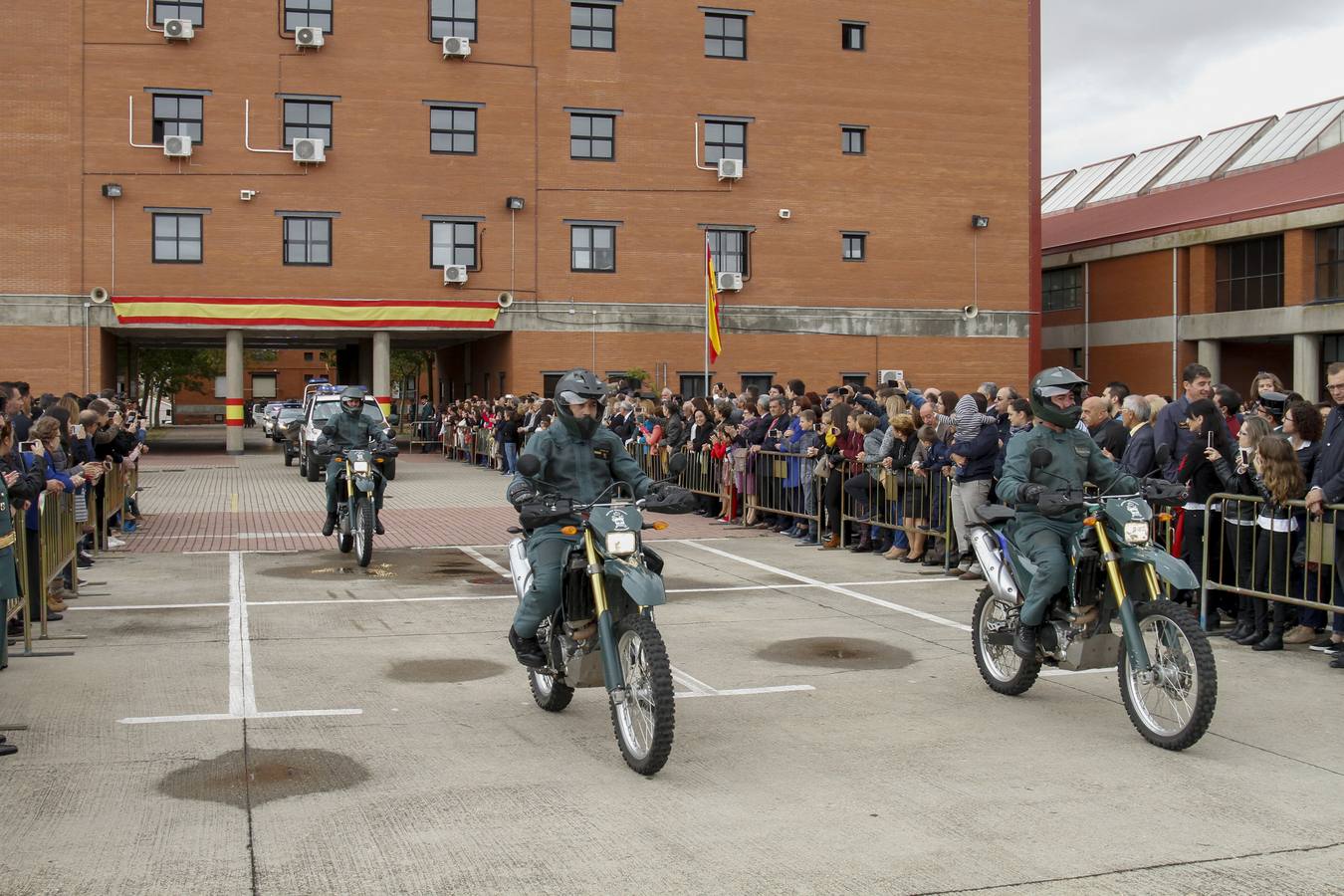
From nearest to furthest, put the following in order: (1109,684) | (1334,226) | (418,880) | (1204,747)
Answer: (418,880)
(1204,747)
(1109,684)
(1334,226)

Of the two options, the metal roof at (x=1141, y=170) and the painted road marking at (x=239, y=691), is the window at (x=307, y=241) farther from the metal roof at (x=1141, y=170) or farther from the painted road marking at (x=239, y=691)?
the metal roof at (x=1141, y=170)

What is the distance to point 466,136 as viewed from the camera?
41031mm

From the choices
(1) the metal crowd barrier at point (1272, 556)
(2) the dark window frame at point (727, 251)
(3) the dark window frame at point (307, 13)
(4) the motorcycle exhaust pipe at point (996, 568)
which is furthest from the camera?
(2) the dark window frame at point (727, 251)

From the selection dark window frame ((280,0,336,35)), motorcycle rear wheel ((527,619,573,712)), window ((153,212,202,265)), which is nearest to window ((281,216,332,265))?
window ((153,212,202,265))

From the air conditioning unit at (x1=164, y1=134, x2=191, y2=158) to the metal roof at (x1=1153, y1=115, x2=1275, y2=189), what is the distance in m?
34.4

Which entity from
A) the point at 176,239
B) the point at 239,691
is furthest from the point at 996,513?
the point at 176,239

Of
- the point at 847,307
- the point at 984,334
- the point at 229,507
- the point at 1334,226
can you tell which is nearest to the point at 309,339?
the point at 847,307

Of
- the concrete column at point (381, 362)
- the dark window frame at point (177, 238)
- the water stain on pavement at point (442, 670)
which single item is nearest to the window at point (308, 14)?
the dark window frame at point (177, 238)

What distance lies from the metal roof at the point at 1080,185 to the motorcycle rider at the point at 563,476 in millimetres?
51670

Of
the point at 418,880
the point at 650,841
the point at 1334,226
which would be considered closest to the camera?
the point at 418,880

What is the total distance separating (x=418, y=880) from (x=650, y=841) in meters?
0.96

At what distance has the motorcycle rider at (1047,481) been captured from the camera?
7418 mm

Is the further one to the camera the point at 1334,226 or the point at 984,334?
the point at 984,334

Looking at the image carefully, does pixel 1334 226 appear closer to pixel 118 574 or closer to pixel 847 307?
pixel 847 307
